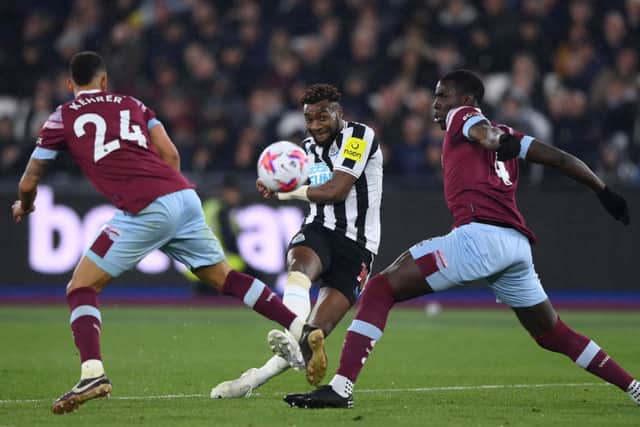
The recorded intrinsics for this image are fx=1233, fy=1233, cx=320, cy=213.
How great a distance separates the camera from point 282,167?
7637 mm

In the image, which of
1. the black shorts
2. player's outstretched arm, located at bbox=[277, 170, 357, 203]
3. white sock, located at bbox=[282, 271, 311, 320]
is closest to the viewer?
white sock, located at bbox=[282, 271, 311, 320]

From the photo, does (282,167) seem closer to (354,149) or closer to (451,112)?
(354,149)

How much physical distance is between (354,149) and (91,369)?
2.40 meters

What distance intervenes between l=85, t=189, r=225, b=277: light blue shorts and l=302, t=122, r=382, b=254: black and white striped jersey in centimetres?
105

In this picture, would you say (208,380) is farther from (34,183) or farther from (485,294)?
(485,294)

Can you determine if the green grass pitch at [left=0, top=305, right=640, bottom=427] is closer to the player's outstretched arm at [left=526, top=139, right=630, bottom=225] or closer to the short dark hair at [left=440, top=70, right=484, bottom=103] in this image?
the player's outstretched arm at [left=526, top=139, right=630, bottom=225]

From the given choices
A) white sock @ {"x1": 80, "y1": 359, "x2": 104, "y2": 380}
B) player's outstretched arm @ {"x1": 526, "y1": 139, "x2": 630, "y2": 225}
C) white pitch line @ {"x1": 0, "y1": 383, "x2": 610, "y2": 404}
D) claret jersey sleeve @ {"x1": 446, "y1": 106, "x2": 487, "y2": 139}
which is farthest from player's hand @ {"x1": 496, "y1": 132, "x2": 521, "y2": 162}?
white sock @ {"x1": 80, "y1": 359, "x2": 104, "y2": 380}

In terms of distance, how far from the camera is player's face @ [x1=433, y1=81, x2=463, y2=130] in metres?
7.64

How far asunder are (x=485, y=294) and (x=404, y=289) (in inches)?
410

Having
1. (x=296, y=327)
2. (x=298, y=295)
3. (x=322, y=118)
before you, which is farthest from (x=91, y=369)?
(x=322, y=118)

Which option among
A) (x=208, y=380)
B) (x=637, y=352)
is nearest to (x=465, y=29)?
(x=637, y=352)

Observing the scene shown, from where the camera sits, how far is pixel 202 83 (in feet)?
61.3

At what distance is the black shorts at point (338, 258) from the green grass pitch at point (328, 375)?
76cm


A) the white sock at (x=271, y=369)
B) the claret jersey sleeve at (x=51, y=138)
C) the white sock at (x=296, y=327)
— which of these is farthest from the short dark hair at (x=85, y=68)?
the white sock at (x=271, y=369)
